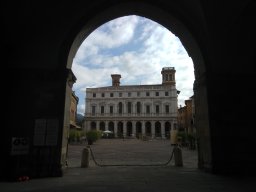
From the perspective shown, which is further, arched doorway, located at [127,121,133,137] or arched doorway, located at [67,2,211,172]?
arched doorway, located at [127,121,133,137]

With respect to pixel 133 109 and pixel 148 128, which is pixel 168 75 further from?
pixel 148 128

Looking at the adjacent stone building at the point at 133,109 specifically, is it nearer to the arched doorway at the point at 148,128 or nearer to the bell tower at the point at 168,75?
the arched doorway at the point at 148,128

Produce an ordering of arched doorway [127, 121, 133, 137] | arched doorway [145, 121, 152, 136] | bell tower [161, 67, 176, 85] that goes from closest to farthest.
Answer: arched doorway [145, 121, 152, 136], arched doorway [127, 121, 133, 137], bell tower [161, 67, 176, 85]

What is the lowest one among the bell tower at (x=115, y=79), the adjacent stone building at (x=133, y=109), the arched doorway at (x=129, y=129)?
the arched doorway at (x=129, y=129)

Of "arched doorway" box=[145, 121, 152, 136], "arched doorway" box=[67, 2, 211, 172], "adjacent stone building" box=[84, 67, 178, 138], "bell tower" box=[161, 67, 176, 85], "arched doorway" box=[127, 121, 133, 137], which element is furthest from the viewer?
"bell tower" box=[161, 67, 176, 85]

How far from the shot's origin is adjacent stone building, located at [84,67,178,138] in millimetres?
67250

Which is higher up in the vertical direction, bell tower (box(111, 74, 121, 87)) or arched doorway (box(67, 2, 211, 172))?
bell tower (box(111, 74, 121, 87))

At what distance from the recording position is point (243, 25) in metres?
7.47

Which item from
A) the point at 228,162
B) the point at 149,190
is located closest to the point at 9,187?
the point at 149,190

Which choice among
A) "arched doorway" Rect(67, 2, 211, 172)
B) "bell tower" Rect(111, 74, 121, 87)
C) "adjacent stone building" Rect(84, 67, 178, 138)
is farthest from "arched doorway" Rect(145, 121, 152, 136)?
"arched doorway" Rect(67, 2, 211, 172)

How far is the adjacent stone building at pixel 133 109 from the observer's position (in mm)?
67250

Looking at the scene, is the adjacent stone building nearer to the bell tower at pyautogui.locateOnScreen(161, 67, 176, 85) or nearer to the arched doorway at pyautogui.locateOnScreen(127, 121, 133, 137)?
the arched doorway at pyautogui.locateOnScreen(127, 121, 133, 137)

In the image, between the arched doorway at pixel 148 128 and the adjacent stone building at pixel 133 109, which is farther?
the arched doorway at pixel 148 128

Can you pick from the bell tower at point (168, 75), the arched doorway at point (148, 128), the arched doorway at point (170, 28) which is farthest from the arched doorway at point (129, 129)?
the arched doorway at point (170, 28)
